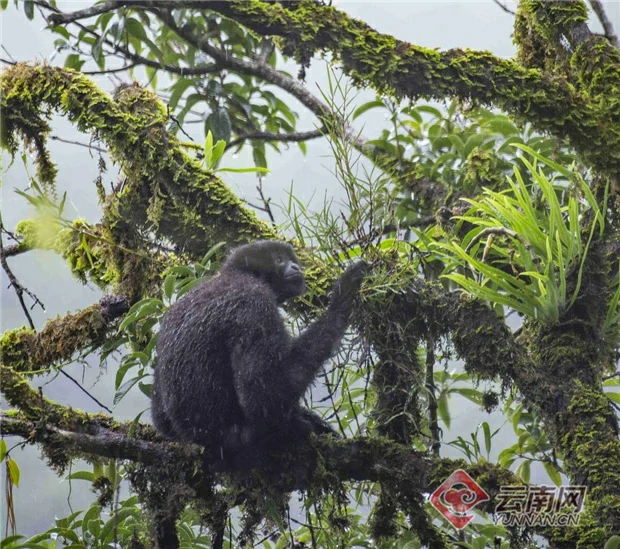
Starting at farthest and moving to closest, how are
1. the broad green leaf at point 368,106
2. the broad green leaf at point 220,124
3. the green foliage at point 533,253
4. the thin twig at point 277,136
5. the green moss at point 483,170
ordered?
1. the thin twig at point 277,136
2. the broad green leaf at point 220,124
3. the broad green leaf at point 368,106
4. the green moss at point 483,170
5. the green foliage at point 533,253

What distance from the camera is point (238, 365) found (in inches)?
112

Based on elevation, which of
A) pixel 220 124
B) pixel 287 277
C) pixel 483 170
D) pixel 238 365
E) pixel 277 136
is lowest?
pixel 238 365

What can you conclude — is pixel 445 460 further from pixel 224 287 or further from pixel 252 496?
pixel 224 287

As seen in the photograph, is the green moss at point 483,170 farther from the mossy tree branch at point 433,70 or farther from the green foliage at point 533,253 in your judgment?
the green foliage at point 533,253

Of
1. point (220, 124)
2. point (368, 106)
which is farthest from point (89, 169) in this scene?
point (368, 106)

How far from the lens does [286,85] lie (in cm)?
452

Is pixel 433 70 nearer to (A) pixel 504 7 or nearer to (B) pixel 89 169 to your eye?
(A) pixel 504 7

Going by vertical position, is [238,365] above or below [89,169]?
below

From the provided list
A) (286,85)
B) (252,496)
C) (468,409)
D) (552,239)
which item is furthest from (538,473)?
(286,85)

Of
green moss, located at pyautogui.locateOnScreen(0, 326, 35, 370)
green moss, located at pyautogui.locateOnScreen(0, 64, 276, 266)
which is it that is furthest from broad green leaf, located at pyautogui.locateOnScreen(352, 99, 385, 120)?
green moss, located at pyautogui.locateOnScreen(0, 326, 35, 370)

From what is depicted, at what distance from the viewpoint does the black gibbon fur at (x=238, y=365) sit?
2771mm

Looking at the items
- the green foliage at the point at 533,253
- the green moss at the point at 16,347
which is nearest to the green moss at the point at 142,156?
the green moss at the point at 16,347

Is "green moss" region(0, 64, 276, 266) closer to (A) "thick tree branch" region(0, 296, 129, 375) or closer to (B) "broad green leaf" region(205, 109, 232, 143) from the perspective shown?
(A) "thick tree branch" region(0, 296, 129, 375)

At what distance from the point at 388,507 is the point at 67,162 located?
3924 millimetres
